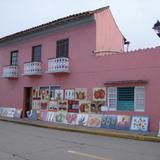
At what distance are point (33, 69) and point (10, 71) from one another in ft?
10.6

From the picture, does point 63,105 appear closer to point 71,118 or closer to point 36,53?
point 71,118

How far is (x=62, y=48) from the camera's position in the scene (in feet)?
77.4

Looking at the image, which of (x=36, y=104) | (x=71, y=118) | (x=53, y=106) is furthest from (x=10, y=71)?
(x=71, y=118)

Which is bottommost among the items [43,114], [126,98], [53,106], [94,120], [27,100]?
[94,120]

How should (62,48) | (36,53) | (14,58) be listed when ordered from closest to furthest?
(62,48) → (36,53) → (14,58)

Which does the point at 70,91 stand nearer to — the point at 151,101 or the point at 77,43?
the point at 77,43

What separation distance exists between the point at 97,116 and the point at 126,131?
106 inches

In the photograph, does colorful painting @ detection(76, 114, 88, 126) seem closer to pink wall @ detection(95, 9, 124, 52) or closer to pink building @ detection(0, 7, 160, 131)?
pink building @ detection(0, 7, 160, 131)

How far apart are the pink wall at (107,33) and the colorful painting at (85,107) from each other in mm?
3147

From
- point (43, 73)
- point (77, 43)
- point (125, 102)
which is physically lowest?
point (125, 102)

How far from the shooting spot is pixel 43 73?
81.5 feet

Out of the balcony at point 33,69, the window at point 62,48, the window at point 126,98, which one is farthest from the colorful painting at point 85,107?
the balcony at point 33,69

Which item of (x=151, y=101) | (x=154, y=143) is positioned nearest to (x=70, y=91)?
(x=151, y=101)

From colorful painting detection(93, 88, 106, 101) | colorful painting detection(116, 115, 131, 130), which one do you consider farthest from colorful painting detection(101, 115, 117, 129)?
colorful painting detection(93, 88, 106, 101)
